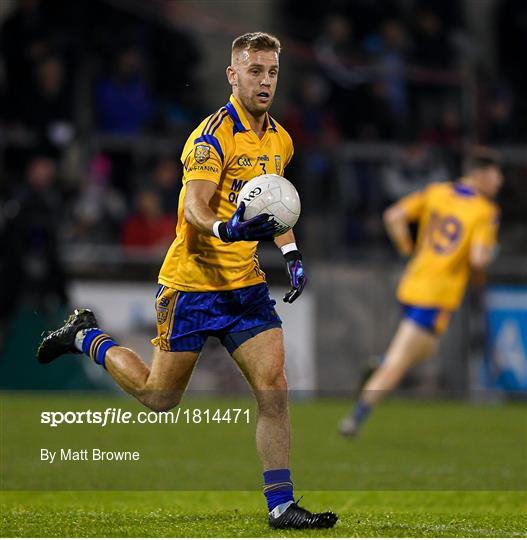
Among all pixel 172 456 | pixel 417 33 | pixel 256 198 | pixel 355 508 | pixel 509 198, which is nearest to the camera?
pixel 256 198

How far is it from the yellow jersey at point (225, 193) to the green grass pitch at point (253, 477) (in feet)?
4.09

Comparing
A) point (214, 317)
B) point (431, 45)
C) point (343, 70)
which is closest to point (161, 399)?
point (214, 317)

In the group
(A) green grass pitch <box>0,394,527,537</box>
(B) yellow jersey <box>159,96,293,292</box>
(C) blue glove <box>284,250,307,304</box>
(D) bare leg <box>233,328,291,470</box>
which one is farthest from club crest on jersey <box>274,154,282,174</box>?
(A) green grass pitch <box>0,394,527,537</box>

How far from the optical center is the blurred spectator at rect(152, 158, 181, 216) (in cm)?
1521

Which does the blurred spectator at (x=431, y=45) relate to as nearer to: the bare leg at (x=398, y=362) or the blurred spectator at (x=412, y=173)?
the blurred spectator at (x=412, y=173)

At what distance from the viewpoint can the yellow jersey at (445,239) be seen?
1290 cm

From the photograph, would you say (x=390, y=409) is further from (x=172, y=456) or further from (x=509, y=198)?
(x=172, y=456)

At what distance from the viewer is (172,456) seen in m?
10.9

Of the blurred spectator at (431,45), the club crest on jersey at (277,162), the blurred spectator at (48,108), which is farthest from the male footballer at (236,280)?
the blurred spectator at (431,45)

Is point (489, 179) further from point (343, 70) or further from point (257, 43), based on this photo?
point (257, 43)

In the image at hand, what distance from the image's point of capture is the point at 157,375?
23.9 feet

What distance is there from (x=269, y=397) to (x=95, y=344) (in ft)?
4.26

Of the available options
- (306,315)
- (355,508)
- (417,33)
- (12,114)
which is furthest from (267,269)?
(355,508)

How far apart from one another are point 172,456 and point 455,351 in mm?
6615
